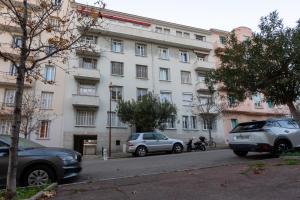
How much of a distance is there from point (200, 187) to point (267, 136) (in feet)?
19.9

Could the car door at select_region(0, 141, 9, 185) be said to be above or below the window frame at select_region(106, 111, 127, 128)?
below

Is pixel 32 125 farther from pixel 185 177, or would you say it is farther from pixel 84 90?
pixel 185 177

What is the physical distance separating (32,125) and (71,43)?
21441mm

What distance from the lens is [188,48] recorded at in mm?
37219

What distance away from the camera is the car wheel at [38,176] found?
7.93 metres

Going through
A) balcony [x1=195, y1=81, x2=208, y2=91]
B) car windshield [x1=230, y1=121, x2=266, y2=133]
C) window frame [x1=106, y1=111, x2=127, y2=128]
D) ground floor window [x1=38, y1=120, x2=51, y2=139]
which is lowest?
car windshield [x1=230, y1=121, x2=266, y2=133]

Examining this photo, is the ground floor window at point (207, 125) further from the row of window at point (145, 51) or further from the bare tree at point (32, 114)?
the bare tree at point (32, 114)

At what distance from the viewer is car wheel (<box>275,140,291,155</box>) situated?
39.6 ft

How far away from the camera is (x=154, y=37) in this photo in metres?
34.6

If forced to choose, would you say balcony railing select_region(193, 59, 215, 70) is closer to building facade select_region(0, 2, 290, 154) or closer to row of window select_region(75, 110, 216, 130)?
building facade select_region(0, 2, 290, 154)

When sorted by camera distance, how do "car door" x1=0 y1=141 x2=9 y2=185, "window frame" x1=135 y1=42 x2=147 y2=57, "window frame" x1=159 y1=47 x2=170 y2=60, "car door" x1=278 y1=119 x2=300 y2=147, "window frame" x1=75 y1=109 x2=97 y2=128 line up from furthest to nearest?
"window frame" x1=159 y1=47 x2=170 y2=60
"window frame" x1=135 y1=42 x2=147 y2=57
"window frame" x1=75 y1=109 x2=97 y2=128
"car door" x1=278 y1=119 x2=300 y2=147
"car door" x1=0 y1=141 x2=9 y2=185

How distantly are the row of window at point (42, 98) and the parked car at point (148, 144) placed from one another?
1131cm

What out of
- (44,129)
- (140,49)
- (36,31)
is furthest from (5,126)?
(36,31)

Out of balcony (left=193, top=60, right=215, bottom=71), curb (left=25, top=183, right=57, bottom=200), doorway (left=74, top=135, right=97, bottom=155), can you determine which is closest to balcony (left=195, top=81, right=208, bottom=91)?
balcony (left=193, top=60, right=215, bottom=71)
